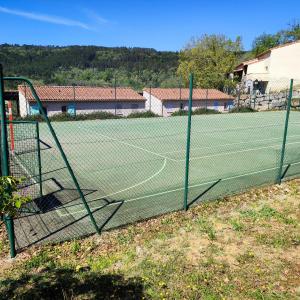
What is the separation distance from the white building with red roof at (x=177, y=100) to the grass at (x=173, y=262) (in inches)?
1294

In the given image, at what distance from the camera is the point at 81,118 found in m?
30.1

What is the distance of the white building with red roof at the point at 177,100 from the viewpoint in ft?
132

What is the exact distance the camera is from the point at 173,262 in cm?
545

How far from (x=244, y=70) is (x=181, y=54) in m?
13.4

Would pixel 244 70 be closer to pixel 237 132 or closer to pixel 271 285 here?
pixel 237 132

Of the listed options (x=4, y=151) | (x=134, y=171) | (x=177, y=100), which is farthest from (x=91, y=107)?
(x=4, y=151)

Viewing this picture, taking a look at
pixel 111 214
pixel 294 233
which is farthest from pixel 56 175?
pixel 294 233

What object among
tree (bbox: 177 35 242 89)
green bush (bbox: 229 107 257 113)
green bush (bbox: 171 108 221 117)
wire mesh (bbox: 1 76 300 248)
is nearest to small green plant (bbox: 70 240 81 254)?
wire mesh (bbox: 1 76 300 248)

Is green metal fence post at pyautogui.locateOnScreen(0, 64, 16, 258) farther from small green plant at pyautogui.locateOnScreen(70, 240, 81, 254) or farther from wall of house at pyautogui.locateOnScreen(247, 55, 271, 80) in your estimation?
wall of house at pyautogui.locateOnScreen(247, 55, 271, 80)

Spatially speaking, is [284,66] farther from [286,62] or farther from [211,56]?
[211,56]

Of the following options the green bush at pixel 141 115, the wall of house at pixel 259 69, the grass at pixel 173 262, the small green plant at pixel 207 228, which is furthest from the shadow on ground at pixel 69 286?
the wall of house at pixel 259 69

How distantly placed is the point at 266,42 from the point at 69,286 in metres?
95.9

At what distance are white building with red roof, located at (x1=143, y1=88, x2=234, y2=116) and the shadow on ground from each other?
34670 millimetres

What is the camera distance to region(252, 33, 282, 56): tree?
8888 centimetres
